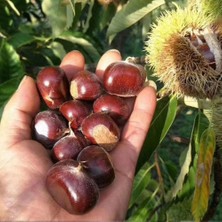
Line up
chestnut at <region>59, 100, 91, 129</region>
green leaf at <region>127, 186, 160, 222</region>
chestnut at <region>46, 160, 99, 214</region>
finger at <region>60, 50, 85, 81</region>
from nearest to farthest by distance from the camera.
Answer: chestnut at <region>46, 160, 99, 214</region> → chestnut at <region>59, 100, 91, 129</region> → finger at <region>60, 50, 85, 81</region> → green leaf at <region>127, 186, 160, 222</region>

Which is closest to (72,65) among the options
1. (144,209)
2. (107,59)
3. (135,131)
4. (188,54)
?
(107,59)

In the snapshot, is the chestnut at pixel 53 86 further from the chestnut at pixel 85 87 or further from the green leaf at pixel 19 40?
the green leaf at pixel 19 40

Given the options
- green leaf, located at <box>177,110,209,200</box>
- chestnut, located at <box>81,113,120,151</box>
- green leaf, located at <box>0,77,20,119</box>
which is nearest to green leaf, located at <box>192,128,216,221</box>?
green leaf, located at <box>177,110,209,200</box>

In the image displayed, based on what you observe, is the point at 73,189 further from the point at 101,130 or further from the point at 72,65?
the point at 72,65

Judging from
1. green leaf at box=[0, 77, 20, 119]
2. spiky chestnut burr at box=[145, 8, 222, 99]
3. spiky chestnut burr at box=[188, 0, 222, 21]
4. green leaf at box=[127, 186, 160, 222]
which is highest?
spiky chestnut burr at box=[188, 0, 222, 21]

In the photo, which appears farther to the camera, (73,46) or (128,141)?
(73,46)

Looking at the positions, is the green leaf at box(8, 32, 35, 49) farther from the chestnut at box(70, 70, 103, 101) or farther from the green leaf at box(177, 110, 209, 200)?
the green leaf at box(177, 110, 209, 200)

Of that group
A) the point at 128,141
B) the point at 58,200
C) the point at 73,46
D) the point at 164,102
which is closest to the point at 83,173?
the point at 58,200

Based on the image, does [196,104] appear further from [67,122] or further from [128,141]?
[67,122]
